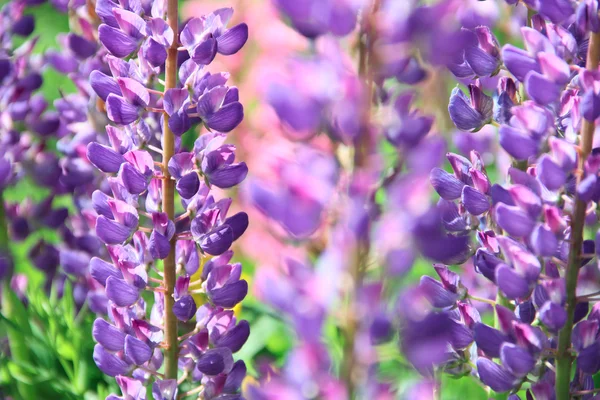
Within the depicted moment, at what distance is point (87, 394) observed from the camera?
1.00m

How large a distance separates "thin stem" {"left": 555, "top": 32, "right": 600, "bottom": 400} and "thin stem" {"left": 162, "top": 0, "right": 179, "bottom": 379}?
31 cm

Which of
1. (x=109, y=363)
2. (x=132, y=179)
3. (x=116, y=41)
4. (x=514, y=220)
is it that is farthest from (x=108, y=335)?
(x=514, y=220)

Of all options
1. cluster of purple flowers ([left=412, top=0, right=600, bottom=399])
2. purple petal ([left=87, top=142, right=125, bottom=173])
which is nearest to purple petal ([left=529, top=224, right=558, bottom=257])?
cluster of purple flowers ([left=412, top=0, right=600, bottom=399])

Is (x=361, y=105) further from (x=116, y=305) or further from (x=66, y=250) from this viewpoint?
(x=66, y=250)

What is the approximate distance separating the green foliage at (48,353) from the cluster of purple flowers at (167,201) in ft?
0.73

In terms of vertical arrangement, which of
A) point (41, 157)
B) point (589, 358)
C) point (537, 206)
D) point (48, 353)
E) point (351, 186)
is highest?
point (351, 186)

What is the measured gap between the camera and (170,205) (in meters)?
0.73

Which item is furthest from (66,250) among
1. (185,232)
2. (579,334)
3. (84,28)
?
(579,334)

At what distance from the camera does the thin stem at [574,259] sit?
0.65 meters

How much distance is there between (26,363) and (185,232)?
370mm

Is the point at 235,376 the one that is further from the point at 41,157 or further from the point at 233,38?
the point at 41,157

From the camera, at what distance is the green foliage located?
0.98 m

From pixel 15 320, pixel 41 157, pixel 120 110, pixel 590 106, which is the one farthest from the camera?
pixel 41 157

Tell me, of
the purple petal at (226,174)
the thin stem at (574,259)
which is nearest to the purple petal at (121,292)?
the purple petal at (226,174)
